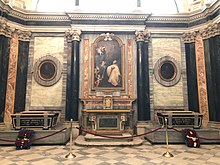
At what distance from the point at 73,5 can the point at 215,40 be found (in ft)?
26.2

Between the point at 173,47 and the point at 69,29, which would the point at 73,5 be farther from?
the point at 173,47

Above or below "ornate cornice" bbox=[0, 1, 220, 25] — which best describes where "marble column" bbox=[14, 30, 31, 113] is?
below

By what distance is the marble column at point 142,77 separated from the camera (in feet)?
33.9

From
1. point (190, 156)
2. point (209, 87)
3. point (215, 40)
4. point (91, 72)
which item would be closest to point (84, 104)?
point (91, 72)

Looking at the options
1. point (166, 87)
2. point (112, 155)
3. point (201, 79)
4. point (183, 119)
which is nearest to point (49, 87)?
point (112, 155)

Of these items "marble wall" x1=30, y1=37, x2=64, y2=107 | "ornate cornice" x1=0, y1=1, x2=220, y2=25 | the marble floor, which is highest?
"ornate cornice" x1=0, y1=1, x2=220, y2=25

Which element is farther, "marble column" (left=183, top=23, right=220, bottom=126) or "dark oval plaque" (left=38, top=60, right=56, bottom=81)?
"dark oval plaque" (left=38, top=60, right=56, bottom=81)

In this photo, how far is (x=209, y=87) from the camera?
1000cm

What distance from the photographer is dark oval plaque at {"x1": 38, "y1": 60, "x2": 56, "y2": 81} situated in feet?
Answer: 35.1

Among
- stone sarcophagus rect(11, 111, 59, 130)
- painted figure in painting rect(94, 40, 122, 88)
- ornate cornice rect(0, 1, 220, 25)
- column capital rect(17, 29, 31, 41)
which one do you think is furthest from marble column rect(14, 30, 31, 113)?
painted figure in painting rect(94, 40, 122, 88)

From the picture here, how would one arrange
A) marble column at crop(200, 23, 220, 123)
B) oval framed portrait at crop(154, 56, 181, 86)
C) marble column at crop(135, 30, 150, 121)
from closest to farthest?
1. marble column at crop(200, 23, 220, 123)
2. marble column at crop(135, 30, 150, 121)
3. oval framed portrait at crop(154, 56, 181, 86)

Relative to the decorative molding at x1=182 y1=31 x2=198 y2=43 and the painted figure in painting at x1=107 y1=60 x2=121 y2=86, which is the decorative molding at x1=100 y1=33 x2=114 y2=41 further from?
the decorative molding at x1=182 y1=31 x2=198 y2=43

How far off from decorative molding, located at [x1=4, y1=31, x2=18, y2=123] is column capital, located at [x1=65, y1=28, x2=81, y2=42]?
2778 millimetres

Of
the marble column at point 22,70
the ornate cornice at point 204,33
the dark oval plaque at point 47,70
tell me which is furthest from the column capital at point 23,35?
the ornate cornice at point 204,33
